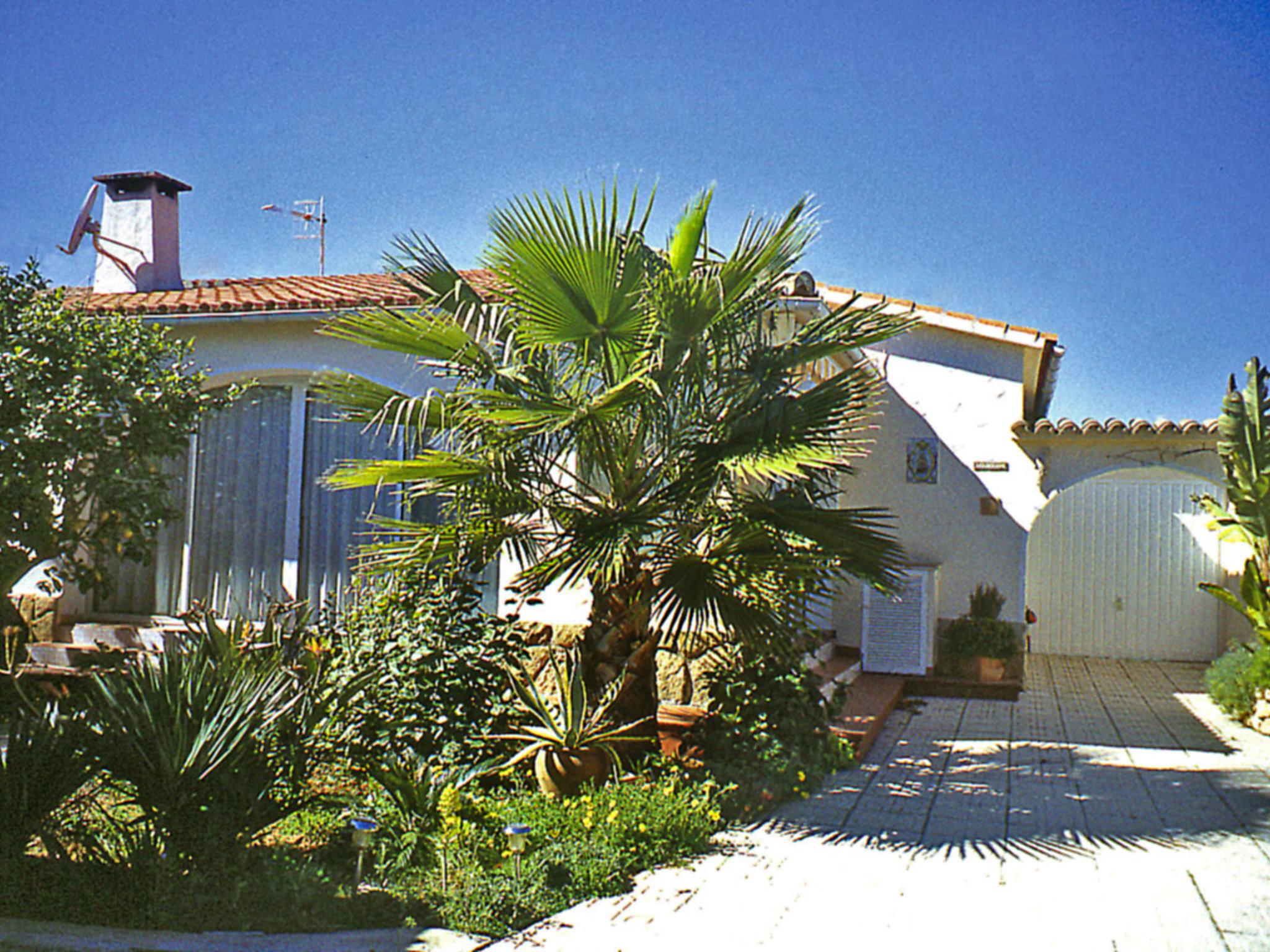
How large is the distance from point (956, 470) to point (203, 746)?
10.7m

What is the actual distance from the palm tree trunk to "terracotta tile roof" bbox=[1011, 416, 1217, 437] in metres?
7.49

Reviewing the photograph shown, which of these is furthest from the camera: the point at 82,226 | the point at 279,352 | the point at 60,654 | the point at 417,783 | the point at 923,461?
the point at 923,461

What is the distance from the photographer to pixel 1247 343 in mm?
11812

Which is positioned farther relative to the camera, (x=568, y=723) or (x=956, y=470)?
(x=956, y=470)

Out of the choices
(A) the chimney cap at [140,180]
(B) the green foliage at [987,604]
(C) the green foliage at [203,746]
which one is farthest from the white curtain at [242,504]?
(B) the green foliage at [987,604]

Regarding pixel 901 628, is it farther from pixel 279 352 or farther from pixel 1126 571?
pixel 279 352

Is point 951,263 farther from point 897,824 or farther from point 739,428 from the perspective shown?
point 897,824

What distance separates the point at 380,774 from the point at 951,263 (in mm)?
9272

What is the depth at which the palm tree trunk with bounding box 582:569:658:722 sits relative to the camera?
7.51 m

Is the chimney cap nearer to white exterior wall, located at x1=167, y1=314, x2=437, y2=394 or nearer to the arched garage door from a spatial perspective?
white exterior wall, located at x1=167, y1=314, x2=437, y2=394

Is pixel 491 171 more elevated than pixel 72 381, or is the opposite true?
pixel 491 171

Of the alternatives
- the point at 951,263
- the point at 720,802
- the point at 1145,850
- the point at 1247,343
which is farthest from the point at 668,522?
the point at 1247,343

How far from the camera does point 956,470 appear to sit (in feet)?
45.4

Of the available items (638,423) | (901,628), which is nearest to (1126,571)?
(901,628)
